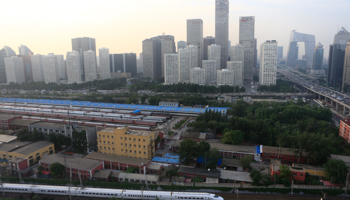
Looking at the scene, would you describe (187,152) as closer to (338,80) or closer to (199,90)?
(199,90)

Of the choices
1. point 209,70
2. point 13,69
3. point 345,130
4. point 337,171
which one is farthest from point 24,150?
point 13,69

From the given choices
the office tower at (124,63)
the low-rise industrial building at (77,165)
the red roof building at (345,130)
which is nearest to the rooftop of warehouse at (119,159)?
the low-rise industrial building at (77,165)

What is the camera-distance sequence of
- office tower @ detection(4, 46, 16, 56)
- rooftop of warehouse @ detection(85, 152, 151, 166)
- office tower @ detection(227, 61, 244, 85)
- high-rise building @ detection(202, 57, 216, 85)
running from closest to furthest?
1. rooftop of warehouse @ detection(85, 152, 151, 166)
2. office tower @ detection(227, 61, 244, 85)
3. high-rise building @ detection(202, 57, 216, 85)
4. office tower @ detection(4, 46, 16, 56)

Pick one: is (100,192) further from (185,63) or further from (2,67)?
A: (2,67)

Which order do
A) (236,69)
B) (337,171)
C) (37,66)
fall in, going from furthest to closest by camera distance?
(37,66), (236,69), (337,171)

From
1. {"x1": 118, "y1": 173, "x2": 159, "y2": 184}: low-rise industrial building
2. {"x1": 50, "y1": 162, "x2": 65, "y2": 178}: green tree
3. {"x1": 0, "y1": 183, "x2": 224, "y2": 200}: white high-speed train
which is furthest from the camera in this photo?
{"x1": 50, "y1": 162, "x2": 65, "y2": 178}: green tree

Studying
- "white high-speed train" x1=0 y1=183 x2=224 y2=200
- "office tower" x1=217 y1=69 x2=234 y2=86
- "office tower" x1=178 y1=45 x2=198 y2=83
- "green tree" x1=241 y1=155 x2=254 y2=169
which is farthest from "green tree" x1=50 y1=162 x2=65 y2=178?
"office tower" x1=178 y1=45 x2=198 y2=83

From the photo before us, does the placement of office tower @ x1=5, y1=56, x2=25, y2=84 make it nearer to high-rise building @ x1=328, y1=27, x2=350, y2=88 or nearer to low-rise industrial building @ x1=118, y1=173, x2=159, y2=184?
low-rise industrial building @ x1=118, y1=173, x2=159, y2=184

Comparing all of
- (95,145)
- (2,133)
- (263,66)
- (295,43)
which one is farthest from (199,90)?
(295,43)
